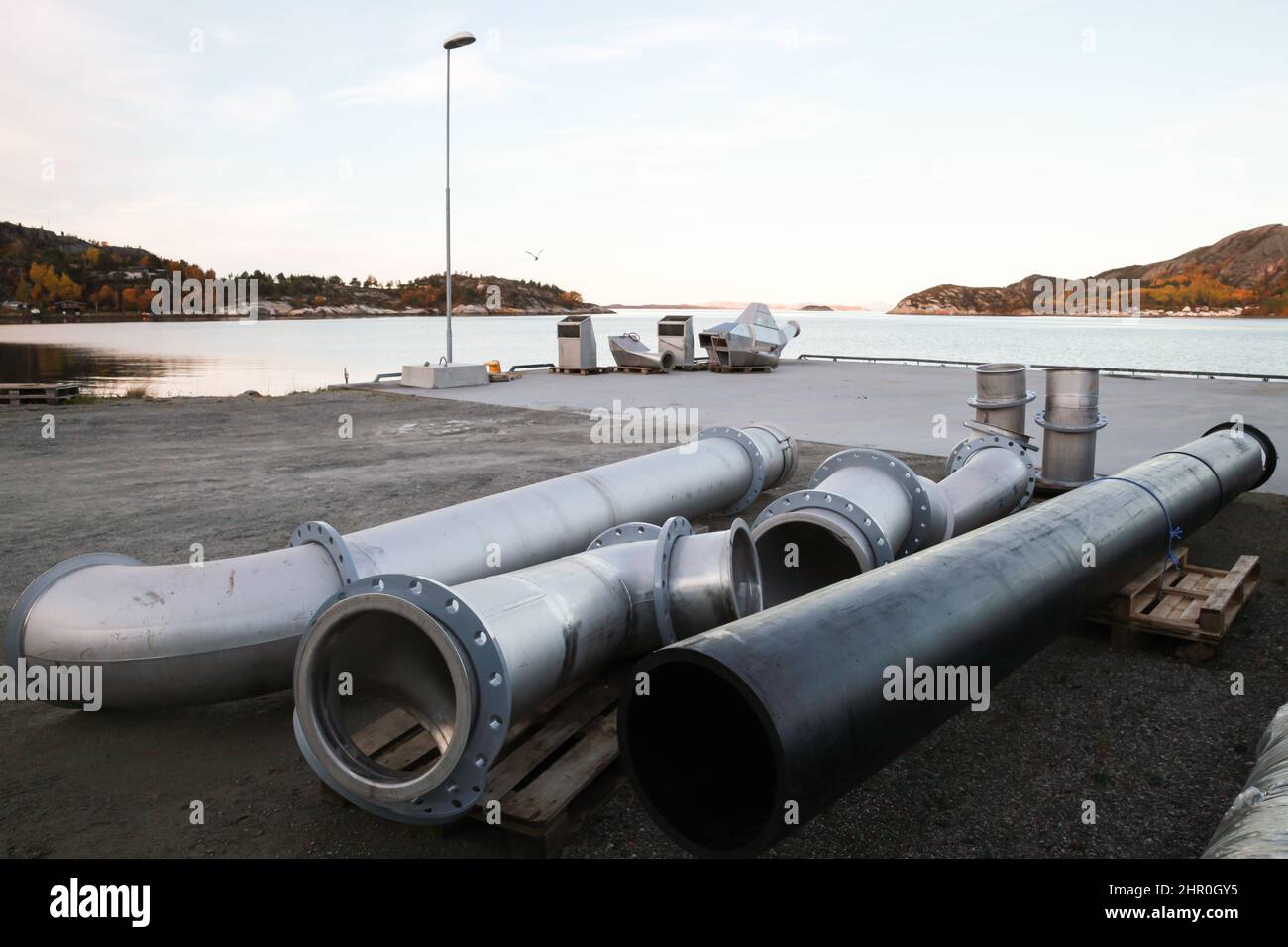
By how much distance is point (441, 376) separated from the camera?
20.3m

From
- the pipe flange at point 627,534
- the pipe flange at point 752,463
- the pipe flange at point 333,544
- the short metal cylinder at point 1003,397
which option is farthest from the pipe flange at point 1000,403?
the pipe flange at point 333,544

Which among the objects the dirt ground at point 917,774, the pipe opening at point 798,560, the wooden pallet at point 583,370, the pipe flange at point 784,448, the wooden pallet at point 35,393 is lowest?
the dirt ground at point 917,774

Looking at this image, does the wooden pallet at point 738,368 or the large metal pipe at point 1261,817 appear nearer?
the large metal pipe at point 1261,817

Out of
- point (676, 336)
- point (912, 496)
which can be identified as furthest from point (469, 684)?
point (676, 336)

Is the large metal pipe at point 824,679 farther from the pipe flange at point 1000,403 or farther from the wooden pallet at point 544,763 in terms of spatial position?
the pipe flange at point 1000,403

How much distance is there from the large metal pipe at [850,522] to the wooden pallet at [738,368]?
18557mm

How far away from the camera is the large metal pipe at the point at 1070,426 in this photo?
25.2 feet

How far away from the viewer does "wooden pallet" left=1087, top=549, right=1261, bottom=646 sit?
15.3ft

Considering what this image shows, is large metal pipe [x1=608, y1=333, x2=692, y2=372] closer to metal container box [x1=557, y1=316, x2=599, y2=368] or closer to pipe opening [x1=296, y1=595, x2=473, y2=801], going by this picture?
metal container box [x1=557, y1=316, x2=599, y2=368]

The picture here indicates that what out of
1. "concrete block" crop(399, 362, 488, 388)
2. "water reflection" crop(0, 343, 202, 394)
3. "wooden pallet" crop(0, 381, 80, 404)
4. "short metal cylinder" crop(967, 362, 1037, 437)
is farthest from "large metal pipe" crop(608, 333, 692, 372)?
"water reflection" crop(0, 343, 202, 394)

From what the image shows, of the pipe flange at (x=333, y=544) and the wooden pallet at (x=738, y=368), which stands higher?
→ the wooden pallet at (x=738, y=368)

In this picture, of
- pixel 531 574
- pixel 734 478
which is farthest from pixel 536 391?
pixel 531 574

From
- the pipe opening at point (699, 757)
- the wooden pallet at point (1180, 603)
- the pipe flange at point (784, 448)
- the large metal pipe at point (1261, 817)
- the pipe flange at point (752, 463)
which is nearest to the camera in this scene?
the large metal pipe at point (1261, 817)
